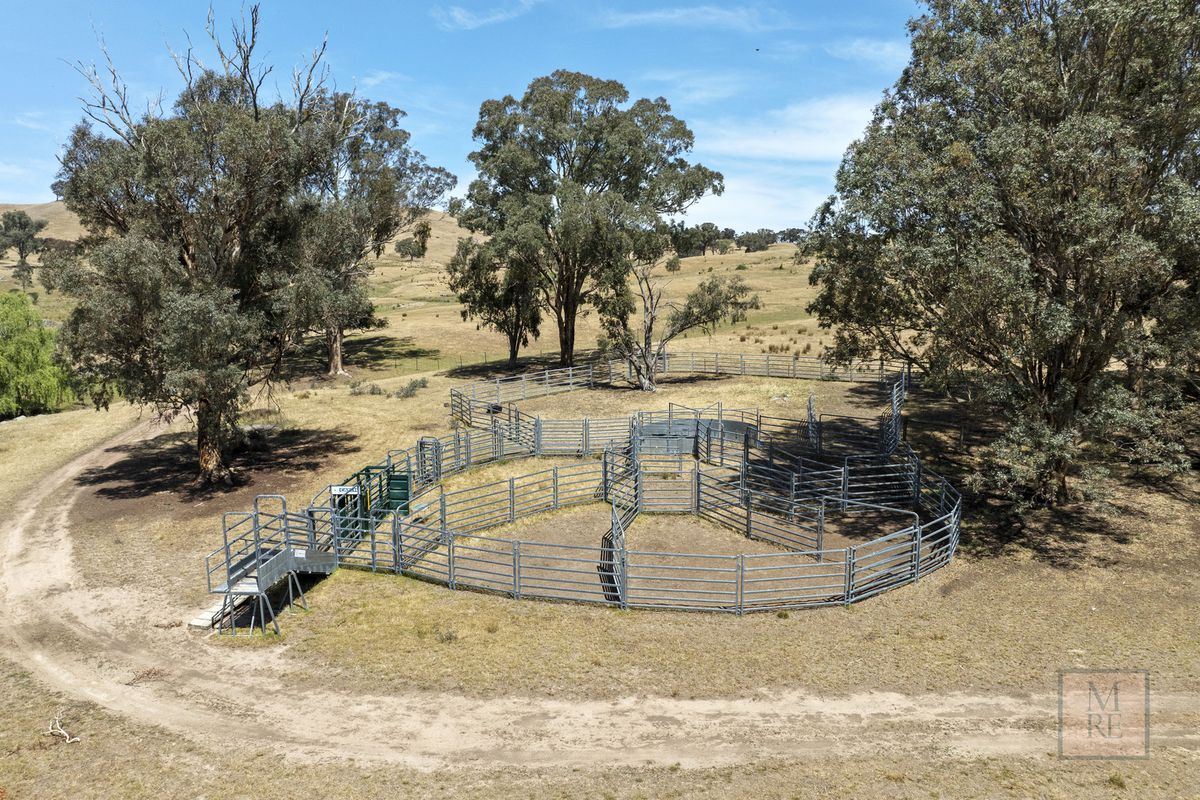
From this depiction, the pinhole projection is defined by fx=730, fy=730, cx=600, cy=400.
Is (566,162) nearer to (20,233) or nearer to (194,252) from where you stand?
(194,252)

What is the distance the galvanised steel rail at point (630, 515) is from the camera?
53.9 feet

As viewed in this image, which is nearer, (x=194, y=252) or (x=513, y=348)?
(x=194, y=252)

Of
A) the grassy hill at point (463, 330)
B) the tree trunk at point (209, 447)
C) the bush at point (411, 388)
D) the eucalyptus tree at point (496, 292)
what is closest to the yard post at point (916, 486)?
the tree trunk at point (209, 447)

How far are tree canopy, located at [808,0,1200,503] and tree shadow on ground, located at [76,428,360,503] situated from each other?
21798mm

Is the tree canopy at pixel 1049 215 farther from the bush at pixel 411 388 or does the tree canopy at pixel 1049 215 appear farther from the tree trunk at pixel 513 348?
the tree trunk at pixel 513 348

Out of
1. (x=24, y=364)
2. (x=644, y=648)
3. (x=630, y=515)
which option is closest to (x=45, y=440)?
(x=24, y=364)

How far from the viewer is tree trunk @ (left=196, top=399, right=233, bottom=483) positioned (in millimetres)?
25281

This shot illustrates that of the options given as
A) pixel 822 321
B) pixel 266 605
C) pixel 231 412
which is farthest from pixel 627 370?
pixel 266 605

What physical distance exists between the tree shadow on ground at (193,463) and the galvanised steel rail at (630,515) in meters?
3.67

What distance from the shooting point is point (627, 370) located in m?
44.2

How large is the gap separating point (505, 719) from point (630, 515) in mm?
10488

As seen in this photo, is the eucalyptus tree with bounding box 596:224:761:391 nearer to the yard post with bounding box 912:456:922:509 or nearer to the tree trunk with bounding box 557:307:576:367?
the tree trunk with bounding box 557:307:576:367

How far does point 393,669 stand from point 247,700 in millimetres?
2469

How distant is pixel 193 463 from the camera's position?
2909 cm
